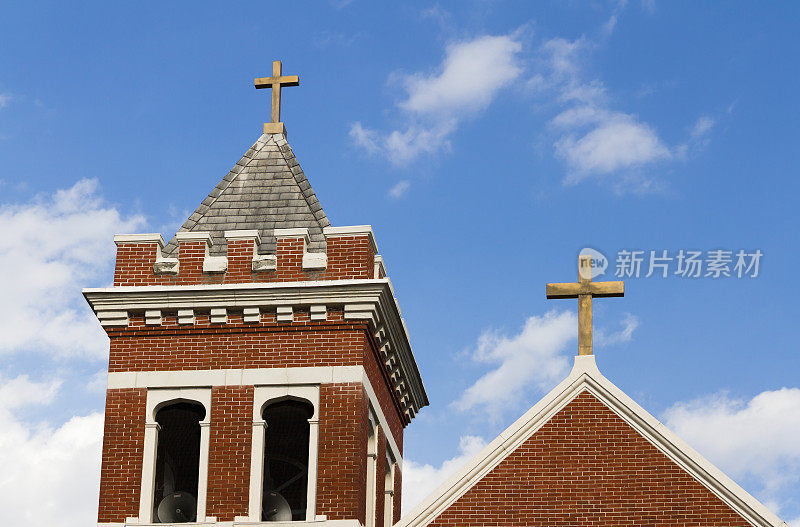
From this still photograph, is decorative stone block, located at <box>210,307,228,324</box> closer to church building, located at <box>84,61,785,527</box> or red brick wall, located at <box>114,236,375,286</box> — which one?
church building, located at <box>84,61,785,527</box>

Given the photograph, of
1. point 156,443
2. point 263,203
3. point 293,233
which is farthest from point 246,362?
point 263,203

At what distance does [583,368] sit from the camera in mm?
24969

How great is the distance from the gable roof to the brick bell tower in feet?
5.13

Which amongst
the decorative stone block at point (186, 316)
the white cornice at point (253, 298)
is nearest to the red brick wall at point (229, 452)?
the decorative stone block at point (186, 316)

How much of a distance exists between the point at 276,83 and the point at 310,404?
7.39 meters

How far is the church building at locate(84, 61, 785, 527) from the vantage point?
2422 cm

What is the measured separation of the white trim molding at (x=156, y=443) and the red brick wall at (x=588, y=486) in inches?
153

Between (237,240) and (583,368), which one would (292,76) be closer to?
(237,240)

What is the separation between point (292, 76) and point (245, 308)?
612cm

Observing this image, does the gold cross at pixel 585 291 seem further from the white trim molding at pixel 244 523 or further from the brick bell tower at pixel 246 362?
the white trim molding at pixel 244 523

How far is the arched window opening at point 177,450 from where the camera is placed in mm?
28125

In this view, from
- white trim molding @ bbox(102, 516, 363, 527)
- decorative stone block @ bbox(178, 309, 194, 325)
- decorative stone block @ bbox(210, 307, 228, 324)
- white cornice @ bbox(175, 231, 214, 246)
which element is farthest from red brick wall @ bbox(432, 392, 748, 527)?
white cornice @ bbox(175, 231, 214, 246)

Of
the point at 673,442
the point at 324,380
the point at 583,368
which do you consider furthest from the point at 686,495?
the point at 324,380

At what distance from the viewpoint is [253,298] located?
26375 millimetres
